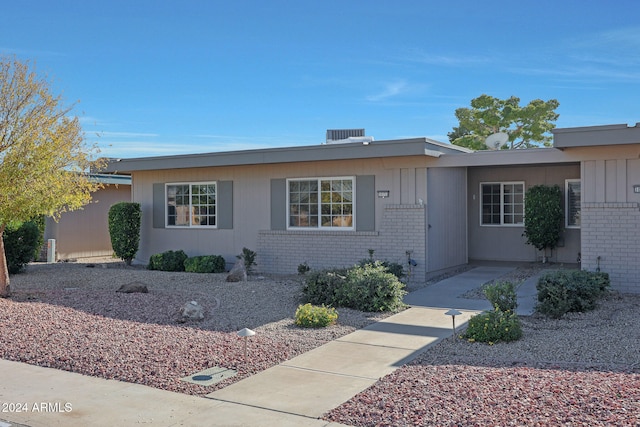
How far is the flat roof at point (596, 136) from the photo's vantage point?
10.7m

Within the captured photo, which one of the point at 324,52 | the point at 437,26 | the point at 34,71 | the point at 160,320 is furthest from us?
the point at 324,52

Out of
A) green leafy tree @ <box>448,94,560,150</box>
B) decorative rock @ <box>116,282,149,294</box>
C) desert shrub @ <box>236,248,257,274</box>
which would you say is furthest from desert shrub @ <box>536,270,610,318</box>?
green leafy tree @ <box>448,94,560,150</box>

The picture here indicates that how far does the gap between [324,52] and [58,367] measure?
13021 mm

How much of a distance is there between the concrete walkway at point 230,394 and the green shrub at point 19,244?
27.4 feet

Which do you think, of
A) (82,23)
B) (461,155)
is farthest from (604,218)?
(82,23)

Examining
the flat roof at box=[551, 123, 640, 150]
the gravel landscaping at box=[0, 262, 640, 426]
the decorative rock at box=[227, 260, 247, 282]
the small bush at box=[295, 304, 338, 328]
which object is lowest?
the gravel landscaping at box=[0, 262, 640, 426]

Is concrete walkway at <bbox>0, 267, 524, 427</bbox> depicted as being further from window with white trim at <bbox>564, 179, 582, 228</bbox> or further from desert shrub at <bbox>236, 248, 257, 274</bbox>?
window with white trim at <bbox>564, 179, 582, 228</bbox>

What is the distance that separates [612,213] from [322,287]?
5735 millimetres

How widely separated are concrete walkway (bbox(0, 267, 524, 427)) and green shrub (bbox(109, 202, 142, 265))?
9845 mm

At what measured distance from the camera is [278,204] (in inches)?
600

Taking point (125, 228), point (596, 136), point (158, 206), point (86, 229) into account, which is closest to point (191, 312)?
point (596, 136)

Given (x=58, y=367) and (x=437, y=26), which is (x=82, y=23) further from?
(x=58, y=367)

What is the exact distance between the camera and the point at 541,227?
15117mm

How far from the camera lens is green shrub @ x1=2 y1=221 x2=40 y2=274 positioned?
1459 centimetres
